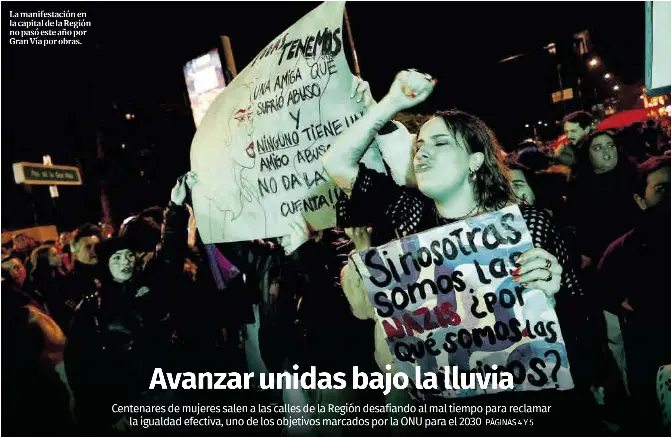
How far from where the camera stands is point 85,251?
436 centimetres

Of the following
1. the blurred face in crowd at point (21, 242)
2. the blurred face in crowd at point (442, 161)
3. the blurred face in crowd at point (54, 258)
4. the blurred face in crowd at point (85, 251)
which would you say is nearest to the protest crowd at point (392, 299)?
the blurred face in crowd at point (442, 161)

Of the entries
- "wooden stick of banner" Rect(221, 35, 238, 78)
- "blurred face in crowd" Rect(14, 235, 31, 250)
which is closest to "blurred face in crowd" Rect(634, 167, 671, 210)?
"wooden stick of banner" Rect(221, 35, 238, 78)

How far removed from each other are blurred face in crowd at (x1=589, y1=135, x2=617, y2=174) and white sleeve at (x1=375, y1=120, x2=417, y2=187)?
65.9 inches

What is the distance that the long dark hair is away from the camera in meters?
2.52

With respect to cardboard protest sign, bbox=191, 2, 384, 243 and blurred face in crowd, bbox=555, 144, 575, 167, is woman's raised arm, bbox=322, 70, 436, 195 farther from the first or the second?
blurred face in crowd, bbox=555, 144, 575, 167

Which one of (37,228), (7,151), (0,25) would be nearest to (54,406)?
(7,151)

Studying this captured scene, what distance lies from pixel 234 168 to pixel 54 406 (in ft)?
9.53

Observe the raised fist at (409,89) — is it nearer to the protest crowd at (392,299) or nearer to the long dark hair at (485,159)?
the protest crowd at (392,299)

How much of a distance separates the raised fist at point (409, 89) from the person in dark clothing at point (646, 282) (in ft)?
5.66

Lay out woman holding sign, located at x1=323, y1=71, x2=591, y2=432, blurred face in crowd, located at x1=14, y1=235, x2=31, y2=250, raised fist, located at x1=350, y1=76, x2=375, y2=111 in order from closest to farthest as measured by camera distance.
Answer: woman holding sign, located at x1=323, y1=71, x2=591, y2=432 → raised fist, located at x1=350, y1=76, x2=375, y2=111 → blurred face in crowd, located at x1=14, y1=235, x2=31, y2=250

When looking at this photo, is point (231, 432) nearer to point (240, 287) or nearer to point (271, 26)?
point (240, 287)

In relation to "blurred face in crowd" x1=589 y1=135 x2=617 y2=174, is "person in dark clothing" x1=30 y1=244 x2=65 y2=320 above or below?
below

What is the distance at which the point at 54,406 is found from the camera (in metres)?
4.02

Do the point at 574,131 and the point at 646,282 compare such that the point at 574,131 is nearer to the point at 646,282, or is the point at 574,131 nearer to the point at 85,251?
the point at 646,282
